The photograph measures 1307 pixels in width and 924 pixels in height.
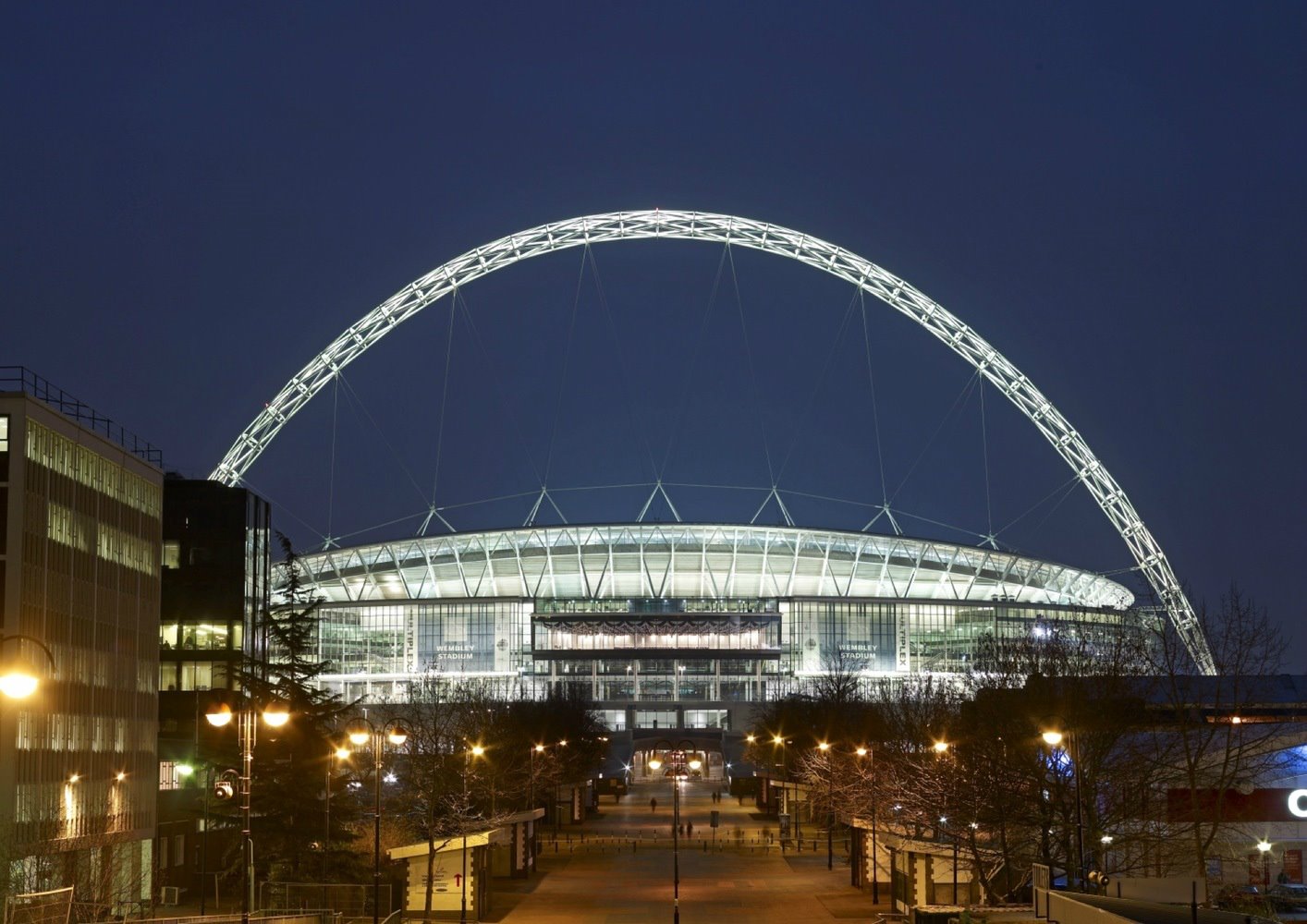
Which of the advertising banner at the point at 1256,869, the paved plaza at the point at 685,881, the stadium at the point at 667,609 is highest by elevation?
the stadium at the point at 667,609

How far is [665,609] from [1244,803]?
124 m

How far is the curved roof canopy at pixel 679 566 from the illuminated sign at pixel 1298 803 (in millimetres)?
122839

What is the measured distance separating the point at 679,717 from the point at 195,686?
106449mm

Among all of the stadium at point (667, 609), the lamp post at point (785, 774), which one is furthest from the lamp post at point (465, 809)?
the stadium at point (667, 609)

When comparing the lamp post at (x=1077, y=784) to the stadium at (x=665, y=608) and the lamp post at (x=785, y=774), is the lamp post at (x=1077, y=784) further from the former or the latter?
the stadium at (x=665, y=608)

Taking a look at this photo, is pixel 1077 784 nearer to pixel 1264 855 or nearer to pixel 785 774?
pixel 1264 855

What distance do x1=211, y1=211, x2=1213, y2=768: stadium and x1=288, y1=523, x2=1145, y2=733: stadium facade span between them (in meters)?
0.19

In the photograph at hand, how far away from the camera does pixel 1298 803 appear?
60344 millimetres

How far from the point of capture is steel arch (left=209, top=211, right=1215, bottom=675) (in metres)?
129

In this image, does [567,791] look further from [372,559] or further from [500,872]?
[372,559]

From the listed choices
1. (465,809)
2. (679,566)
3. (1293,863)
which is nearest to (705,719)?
(679,566)

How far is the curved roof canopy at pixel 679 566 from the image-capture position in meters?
184

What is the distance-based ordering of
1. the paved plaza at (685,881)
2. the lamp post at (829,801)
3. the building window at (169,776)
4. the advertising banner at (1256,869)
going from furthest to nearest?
the lamp post at (829,801)
the building window at (169,776)
the paved plaza at (685,881)
the advertising banner at (1256,869)

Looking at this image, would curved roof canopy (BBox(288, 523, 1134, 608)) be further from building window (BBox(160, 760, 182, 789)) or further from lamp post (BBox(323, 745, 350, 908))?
lamp post (BBox(323, 745, 350, 908))
